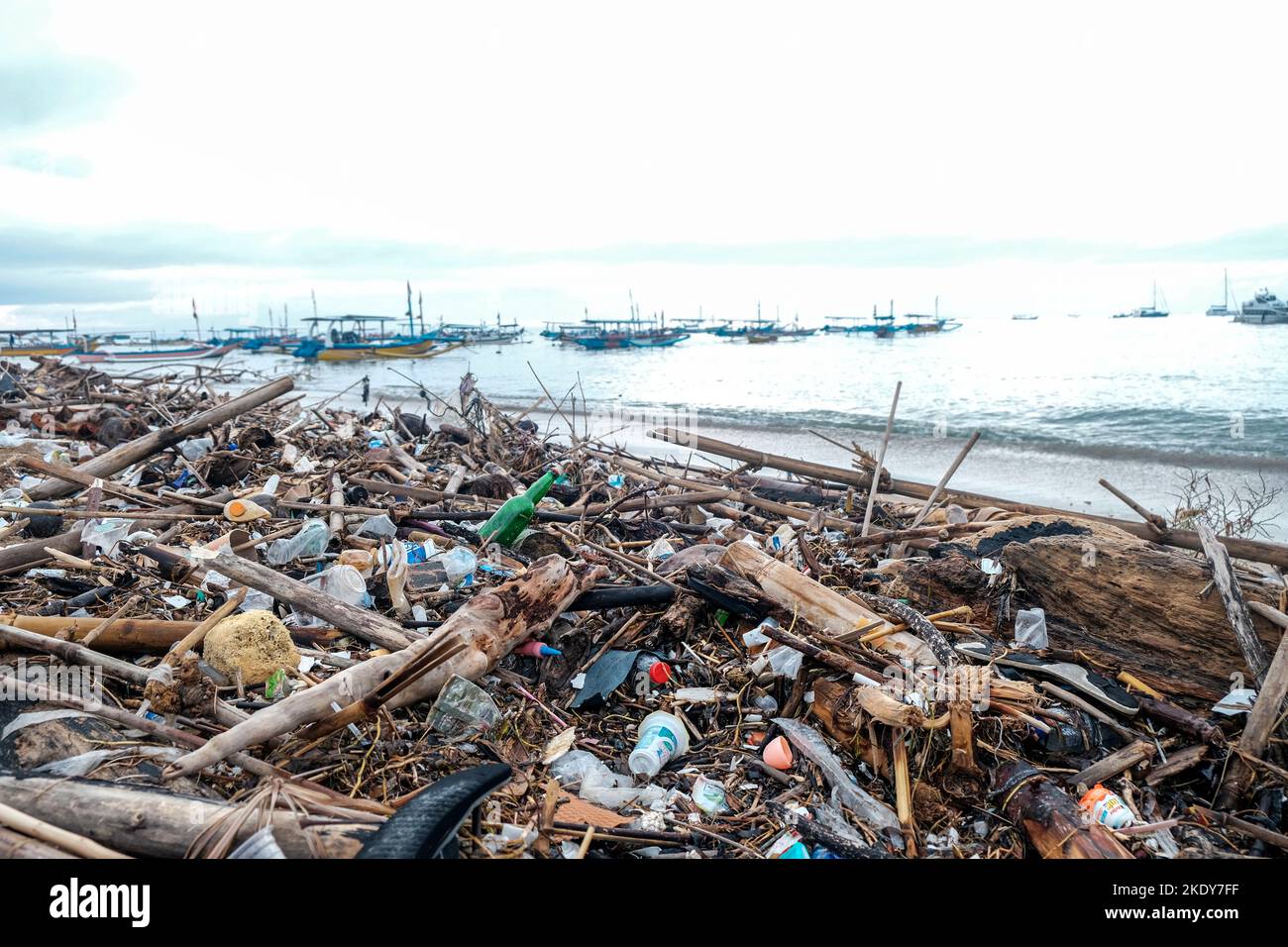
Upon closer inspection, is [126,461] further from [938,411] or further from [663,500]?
[938,411]

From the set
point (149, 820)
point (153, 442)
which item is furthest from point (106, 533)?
point (149, 820)

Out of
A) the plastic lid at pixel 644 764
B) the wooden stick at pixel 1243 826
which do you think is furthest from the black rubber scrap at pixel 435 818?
the wooden stick at pixel 1243 826

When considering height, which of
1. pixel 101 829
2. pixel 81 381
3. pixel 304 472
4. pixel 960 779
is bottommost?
pixel 960 779

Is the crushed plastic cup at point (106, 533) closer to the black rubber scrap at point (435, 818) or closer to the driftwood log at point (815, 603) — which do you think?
the black rubber scrap at point (435, 818)

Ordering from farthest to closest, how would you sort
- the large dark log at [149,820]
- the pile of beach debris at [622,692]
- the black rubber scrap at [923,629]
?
the black rubber scrap at [923,629] → the pile of beach debris at [622,692] → the large dark log at [149,820]

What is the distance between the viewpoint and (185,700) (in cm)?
282

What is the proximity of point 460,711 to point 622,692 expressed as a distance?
2.90 ft

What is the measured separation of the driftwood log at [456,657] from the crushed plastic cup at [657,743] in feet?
2.54

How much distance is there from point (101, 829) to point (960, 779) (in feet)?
9.61

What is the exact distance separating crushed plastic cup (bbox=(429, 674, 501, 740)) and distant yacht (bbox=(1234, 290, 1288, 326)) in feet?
327

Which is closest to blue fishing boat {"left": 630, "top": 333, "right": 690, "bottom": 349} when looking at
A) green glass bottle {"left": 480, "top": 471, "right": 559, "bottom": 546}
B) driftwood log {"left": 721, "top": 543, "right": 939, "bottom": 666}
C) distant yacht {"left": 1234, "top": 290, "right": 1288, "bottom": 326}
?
distant yacht {"left": 1234, "top": 290, "right": 1288, "bottom": 326}

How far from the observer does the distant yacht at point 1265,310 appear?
249ft

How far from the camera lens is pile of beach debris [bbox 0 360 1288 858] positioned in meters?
2.47
